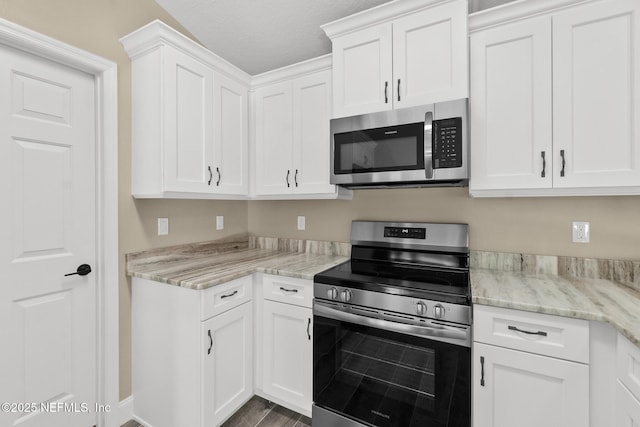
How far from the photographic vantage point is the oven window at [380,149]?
166 centimetres

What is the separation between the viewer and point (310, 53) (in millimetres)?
2326

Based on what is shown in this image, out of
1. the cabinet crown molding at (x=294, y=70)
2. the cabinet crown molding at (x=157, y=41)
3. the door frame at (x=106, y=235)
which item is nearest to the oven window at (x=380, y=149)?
the cabinet crown molding at (x=294, y=70)

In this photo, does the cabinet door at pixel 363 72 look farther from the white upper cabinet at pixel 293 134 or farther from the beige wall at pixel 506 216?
the beige wall at pixel 506 216

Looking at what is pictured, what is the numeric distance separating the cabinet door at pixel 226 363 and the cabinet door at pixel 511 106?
1.66 m

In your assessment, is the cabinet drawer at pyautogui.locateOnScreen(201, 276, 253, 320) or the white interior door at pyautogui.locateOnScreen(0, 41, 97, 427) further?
the cabinet drawer at pyautogui.locateOnScreen(201, 276, 253, 320)

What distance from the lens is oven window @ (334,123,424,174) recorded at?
166cm

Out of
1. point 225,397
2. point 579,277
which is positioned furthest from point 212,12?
point 579,277

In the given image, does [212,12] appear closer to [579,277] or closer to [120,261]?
[120,261]

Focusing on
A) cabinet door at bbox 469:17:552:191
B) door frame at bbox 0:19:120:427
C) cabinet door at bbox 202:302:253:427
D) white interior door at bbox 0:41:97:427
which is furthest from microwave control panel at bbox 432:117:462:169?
white interior door at bbox 0:41:97:427

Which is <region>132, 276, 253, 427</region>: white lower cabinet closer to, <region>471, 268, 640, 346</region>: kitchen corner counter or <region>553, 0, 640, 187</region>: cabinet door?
<region>471, 268, 640, 346</region>: kitchen corner counter

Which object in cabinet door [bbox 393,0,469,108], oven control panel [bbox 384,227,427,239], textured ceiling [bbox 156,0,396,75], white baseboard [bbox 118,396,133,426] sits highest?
textured ceiling [bbox 156,0,396,75]

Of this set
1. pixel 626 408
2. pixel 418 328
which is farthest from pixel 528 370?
pixel 418 328

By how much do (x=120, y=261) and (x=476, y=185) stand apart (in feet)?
7.29

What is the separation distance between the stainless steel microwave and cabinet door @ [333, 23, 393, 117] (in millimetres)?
90
